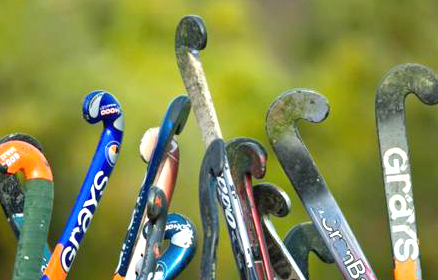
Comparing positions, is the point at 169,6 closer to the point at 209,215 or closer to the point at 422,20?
the point at 422,20

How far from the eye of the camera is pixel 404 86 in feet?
7.77

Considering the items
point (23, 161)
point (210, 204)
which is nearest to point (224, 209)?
point (210, 204)

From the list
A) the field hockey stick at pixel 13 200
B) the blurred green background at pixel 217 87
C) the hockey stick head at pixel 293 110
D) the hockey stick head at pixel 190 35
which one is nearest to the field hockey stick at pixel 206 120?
the hockey stick head at pixel 190 35

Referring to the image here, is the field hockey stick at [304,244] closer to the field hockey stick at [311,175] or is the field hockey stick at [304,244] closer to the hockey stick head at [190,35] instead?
the field hockey stick at [311,175]

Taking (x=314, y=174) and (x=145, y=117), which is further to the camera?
(x=145, y=117)

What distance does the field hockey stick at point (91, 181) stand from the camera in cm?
251

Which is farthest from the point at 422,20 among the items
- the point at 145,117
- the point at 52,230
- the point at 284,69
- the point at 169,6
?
the point at 52,230

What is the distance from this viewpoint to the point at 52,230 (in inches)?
278

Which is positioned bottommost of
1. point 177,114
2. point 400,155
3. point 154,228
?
point 154,228

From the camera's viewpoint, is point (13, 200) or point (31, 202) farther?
point (13, 200)

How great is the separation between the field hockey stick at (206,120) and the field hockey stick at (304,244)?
0.20 metres

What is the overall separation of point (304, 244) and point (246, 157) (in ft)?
0.68

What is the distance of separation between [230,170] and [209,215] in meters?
0.14

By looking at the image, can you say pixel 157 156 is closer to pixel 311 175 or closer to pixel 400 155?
pixel 311 175
